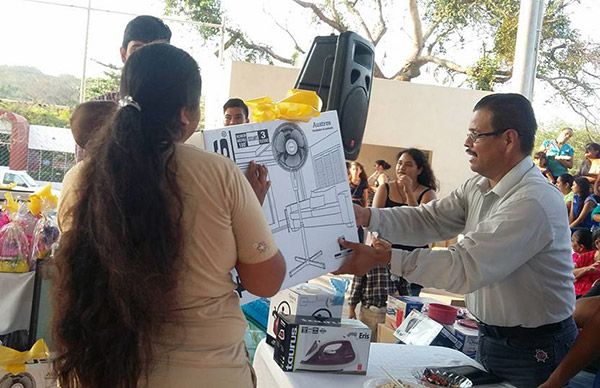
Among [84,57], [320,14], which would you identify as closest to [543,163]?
[84,57]

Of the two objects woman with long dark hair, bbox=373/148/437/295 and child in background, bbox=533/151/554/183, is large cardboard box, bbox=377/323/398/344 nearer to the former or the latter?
woman with long dark hair, bbox=373/148/437/295

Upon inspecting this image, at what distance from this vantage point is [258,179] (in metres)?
1.69

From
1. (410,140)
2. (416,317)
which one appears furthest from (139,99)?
(410,140)

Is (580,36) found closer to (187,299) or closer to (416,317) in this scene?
(416,317)

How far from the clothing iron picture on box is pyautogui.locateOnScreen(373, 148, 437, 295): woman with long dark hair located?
262 centimetres

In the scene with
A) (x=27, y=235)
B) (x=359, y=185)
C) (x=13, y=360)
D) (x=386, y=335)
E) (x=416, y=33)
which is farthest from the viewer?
(x=416, y=33)

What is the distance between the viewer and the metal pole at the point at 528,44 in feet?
15.9

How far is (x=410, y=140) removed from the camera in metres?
9.76

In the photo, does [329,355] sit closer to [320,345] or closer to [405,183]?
[320,345]

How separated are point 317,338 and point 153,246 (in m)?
0.68

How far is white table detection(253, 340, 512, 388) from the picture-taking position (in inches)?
67.5

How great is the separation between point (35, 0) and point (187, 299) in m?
6.49

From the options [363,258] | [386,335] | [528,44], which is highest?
[528,44]

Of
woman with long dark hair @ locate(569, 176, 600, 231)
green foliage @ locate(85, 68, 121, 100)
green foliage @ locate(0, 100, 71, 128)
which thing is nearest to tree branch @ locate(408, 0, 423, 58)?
woman with long dark hair @ locate(569, 176, 600, 231)
